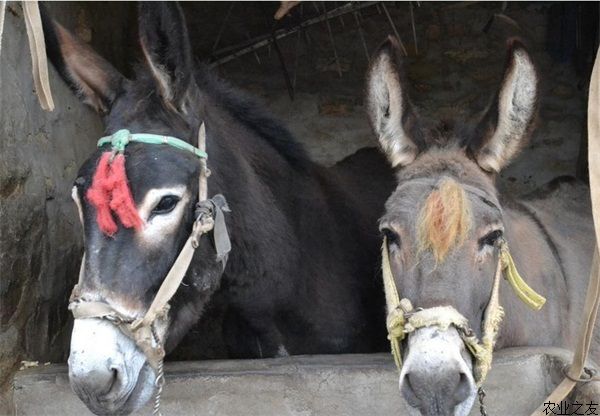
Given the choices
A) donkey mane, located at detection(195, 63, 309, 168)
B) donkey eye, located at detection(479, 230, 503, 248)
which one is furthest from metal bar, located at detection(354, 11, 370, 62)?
donkey eye, located at detection(479, 230, 503, 248)

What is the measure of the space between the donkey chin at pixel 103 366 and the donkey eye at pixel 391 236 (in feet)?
2.97

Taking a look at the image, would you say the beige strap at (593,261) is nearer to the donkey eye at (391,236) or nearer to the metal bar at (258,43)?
the donkey eye at (391,236)

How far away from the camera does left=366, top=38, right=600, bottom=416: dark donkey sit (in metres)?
2.21

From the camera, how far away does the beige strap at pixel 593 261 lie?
7.59 ft

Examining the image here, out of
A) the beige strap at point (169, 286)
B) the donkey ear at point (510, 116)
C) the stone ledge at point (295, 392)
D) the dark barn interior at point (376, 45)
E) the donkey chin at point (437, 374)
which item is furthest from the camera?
the dark barn interior at point (376, 45)

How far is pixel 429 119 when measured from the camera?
5695 mm

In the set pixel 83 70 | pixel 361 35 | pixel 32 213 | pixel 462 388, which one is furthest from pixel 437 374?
pixel 361 35

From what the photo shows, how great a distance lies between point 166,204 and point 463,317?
1.02 metres

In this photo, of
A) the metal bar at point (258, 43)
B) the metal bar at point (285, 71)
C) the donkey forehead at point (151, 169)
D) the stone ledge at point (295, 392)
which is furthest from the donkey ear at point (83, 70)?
the metal bar at point (285, 71)

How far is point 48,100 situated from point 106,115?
14.3 inches

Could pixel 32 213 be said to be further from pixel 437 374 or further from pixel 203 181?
pixel 437 374

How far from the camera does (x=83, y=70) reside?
2.86 meters

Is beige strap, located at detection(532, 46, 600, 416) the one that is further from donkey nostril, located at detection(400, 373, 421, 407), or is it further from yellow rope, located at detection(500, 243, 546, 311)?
donkey nostril, located at detection(400, 373, 421, 407)

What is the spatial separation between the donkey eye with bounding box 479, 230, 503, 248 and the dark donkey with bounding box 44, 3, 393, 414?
37.2 inches
